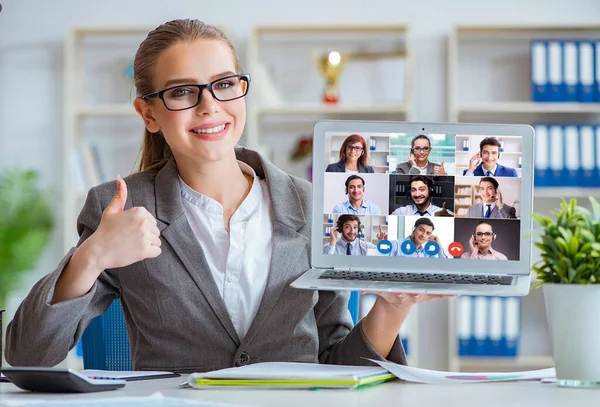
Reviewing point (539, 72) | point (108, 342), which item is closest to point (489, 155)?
point (108, 342)

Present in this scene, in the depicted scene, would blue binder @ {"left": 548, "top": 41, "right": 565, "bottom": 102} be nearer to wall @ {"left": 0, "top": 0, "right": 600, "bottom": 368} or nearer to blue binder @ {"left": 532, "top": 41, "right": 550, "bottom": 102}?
blue binder @ {"left": 532, "top": 41, "right": 550, "bottom": 102}

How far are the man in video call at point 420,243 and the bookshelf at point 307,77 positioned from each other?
8.64 feet

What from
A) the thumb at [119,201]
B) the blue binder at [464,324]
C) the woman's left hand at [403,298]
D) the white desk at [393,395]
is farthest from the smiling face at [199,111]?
the blue binder at [464,324]

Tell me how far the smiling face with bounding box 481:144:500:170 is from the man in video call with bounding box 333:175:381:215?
19 centimetres

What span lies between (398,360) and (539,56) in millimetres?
2739

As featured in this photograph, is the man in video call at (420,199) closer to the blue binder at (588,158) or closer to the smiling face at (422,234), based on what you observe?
the smiling face at (422,234)

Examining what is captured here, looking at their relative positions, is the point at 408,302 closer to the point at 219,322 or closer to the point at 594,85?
the point at 219,322

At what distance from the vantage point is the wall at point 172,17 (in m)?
4.20

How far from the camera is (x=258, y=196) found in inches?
67.8

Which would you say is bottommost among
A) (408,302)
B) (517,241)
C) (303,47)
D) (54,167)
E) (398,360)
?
(398,360)

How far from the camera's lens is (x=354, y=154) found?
4.76 ft

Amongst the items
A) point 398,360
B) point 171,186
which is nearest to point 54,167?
point 171,186

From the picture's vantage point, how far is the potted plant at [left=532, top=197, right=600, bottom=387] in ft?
3.62

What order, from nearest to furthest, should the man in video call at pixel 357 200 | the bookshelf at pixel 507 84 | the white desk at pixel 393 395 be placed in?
1. the white desk at pixel 393 395
2. the man in video call at pixel 357 200
3. the bookshelf at pixel 507 84
